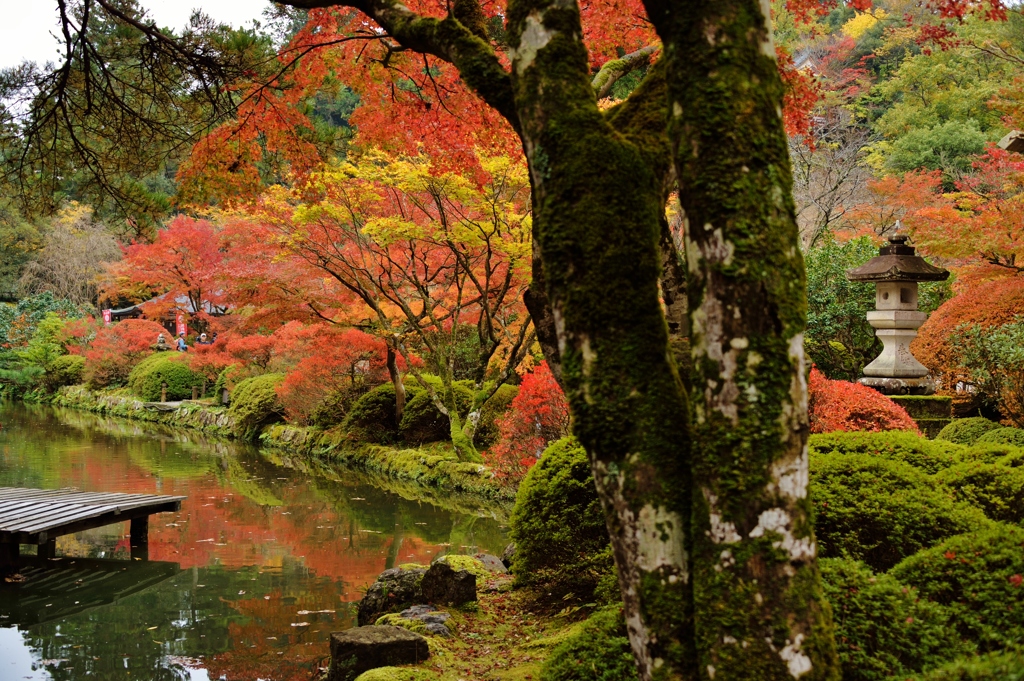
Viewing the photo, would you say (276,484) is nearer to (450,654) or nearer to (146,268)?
(450,654)

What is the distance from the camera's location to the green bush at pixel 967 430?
25.5 ft

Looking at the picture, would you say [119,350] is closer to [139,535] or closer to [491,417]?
[491,417]

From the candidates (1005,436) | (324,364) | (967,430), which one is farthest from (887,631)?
(324,364)

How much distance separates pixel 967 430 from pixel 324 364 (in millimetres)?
10343

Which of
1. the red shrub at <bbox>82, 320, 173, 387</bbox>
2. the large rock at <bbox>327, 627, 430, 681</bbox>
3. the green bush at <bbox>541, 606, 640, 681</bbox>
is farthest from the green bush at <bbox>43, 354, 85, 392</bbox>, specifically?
the green bush at <bbox>541, 606, 640, 681</bbox>

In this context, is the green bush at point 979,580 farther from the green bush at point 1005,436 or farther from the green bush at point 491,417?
the green bush at point 491,417

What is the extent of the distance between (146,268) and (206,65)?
662 inches

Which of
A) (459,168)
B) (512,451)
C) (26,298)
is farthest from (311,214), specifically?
(26,298)

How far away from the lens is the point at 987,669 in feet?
7.05

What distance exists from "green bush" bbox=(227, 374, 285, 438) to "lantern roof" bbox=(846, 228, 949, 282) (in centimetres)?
1185

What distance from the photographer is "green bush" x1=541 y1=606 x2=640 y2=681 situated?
10.3 ft

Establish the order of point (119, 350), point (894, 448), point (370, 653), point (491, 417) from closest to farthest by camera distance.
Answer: point (894, 448) < point (370, 653) < point (491, 417) < point (119, 350)

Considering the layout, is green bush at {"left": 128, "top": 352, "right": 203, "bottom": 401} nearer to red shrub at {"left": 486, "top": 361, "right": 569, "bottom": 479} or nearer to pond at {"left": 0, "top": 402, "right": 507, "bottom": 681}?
pond at {"left": 0, "top": 402, "right": 507, "bottom": 681}

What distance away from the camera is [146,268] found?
20.8 meters
